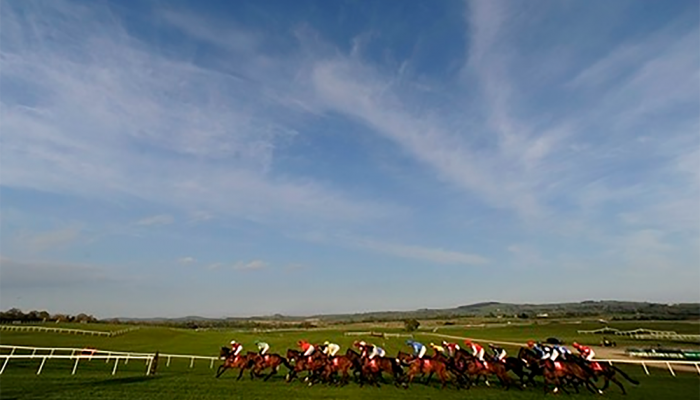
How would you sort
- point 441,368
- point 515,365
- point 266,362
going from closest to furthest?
point 441,368, point 515,365, point 266,362

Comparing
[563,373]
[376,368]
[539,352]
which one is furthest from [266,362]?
[563,373]

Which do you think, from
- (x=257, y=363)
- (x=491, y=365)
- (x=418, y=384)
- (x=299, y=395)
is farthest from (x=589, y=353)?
(x=257, y=363)

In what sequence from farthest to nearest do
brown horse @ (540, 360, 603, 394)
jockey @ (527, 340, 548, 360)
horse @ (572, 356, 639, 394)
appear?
jockey @ (527, 340, 548, 360)
horse @ (572, 356, 639, 394)
brown horse @ (540, 360, 603, 394)

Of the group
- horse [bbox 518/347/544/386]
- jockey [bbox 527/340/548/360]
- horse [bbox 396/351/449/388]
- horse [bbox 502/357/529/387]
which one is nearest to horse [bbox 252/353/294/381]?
horse [bbox 396/351/449/388]

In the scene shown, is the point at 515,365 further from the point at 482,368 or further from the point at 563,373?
the point at 563,373

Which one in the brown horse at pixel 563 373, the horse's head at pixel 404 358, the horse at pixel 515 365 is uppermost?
the horse's head at pixel 404 358

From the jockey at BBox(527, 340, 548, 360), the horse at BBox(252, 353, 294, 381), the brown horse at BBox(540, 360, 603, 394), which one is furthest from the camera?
the horse at BBox(252, 353, 294, 381)

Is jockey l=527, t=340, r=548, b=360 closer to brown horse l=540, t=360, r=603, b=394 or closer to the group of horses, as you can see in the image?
the group of horses

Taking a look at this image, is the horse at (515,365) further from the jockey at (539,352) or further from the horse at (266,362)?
the horse at (266,362)

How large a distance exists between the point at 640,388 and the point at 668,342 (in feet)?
136

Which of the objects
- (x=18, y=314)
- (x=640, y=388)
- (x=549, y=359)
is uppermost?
(x=18, y=314)

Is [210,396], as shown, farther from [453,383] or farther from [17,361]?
[17,361]

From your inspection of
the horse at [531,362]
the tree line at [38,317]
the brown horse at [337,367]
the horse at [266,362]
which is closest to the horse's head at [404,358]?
the brown horse at [337,367]

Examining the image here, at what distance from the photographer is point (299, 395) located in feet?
43.7
